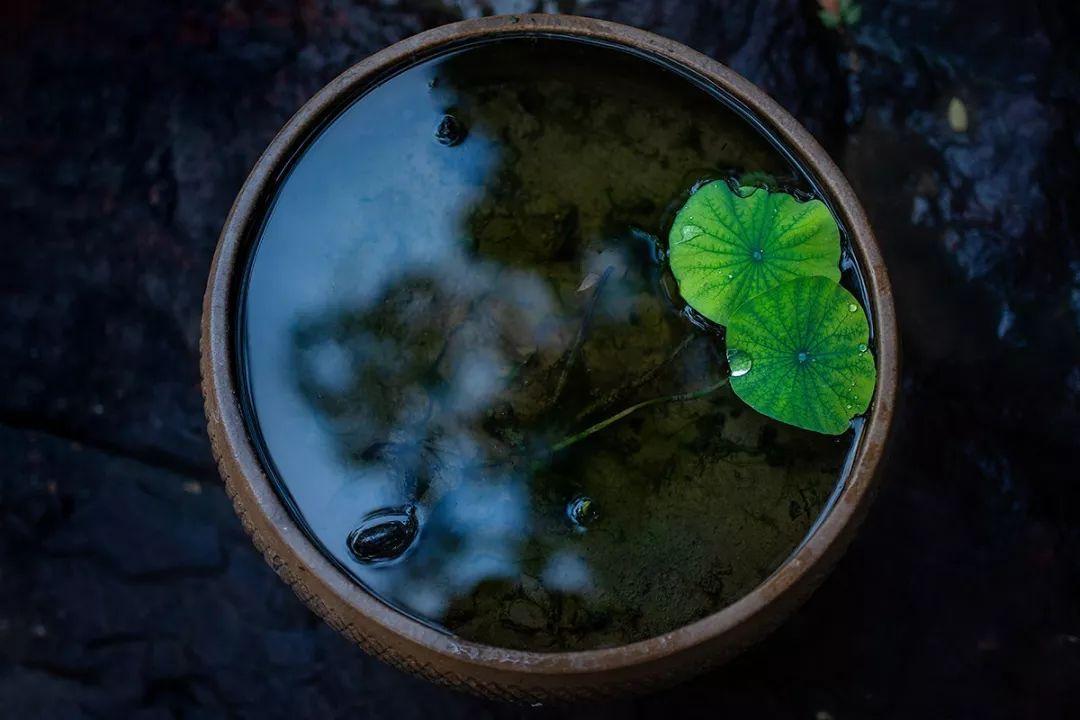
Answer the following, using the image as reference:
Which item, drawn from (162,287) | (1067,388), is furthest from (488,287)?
(1067,388)

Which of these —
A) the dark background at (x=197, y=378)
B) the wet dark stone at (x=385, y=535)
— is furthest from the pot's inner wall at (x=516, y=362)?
the dark background at (x=197, y=378)

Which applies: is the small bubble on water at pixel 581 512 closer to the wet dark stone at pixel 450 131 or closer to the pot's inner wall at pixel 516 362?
the pot's inner wall at pixel 516 362

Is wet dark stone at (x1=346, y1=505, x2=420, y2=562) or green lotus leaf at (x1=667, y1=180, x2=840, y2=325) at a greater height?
green lotus leaf at (x1=667, y1=180, x2=840, y2=325)

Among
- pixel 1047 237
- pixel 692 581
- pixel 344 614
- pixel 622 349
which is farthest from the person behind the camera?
pixel 1047 237

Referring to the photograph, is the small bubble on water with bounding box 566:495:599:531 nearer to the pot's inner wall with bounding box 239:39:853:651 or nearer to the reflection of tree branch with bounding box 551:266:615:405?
the pot's inner wall with bounding box 239:39:853:651

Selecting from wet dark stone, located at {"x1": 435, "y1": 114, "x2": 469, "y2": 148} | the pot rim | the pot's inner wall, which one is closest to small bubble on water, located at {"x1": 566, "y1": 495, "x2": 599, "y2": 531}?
the pot's inner wall

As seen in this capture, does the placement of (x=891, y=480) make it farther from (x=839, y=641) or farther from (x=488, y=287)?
(x=488, y=287)
